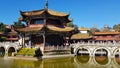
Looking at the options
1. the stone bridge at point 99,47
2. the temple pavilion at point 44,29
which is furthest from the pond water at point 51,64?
the stone bridge at point 99,47

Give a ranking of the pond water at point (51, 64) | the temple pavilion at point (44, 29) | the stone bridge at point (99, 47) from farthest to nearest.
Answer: the stone bridge at point (99, 47) → the temple pavilion at point (44, 29) → the pond water at point (51, 64)

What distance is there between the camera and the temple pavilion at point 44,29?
38284mm

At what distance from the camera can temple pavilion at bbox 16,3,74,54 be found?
3828 centimetres

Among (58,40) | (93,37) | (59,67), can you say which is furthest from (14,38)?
(59,67)

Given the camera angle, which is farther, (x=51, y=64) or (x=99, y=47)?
(x=99, y=47)

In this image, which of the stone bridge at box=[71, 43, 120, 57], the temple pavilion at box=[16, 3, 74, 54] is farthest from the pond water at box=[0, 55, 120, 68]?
the stone bridge at box=[71, 43, 120, 57]

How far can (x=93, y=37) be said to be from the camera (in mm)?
63031

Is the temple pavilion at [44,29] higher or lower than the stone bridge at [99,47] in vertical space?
higher

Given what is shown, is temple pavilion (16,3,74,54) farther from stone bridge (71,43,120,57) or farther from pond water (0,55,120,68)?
pond water (0,55,120,68)

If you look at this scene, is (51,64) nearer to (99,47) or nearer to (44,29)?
(44,29)

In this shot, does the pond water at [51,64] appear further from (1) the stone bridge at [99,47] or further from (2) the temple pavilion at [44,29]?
(1) the stone bridge at [99,47]

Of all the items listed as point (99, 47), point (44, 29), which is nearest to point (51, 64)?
point (44, 29)

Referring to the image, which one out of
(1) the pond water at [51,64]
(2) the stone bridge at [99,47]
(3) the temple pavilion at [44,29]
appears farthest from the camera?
(2) the stone bridge at [99,47]

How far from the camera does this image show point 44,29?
36875 mm
